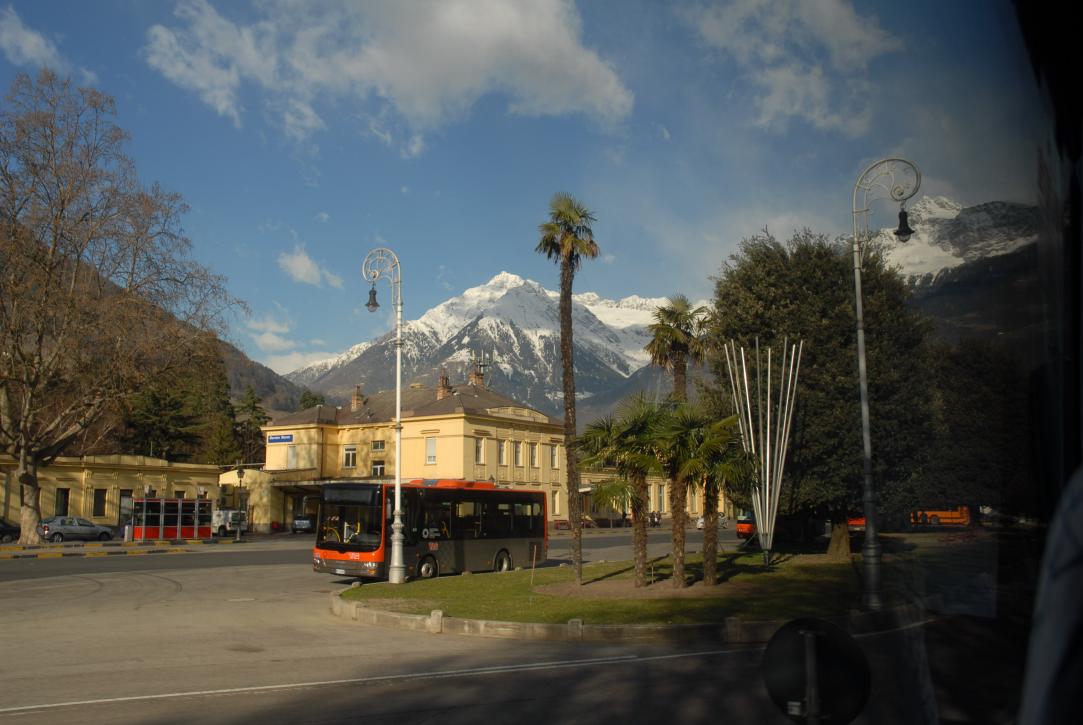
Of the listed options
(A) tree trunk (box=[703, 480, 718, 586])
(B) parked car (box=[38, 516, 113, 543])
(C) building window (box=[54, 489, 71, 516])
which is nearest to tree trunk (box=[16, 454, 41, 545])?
(B) parked car (box=[38, 516, 113, 543])

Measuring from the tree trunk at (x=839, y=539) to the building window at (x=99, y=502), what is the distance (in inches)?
1955

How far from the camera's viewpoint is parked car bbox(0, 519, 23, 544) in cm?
4334

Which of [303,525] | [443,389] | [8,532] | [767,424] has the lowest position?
[303,525]

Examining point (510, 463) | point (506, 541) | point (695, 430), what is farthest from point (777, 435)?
point (510, 463)

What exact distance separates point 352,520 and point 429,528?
101 inches

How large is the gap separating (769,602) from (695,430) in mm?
4176

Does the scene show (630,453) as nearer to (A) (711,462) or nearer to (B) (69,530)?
(A) (711,462)

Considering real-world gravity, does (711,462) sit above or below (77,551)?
above

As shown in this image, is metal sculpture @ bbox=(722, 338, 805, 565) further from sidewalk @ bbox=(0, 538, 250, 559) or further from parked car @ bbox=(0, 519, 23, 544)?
parked car @ bbox=(0, 519, 23, 544)

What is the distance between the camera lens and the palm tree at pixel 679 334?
113ft

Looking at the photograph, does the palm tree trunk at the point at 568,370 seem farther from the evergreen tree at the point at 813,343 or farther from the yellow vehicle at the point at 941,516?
the yellow vehicle at the point at 941,516

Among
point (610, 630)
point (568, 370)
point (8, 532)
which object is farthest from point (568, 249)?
point (8, 532)

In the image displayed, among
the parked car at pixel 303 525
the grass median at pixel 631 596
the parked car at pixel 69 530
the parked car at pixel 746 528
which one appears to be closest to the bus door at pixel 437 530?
the grass median at pixel 631 596

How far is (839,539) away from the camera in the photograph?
27766mm
